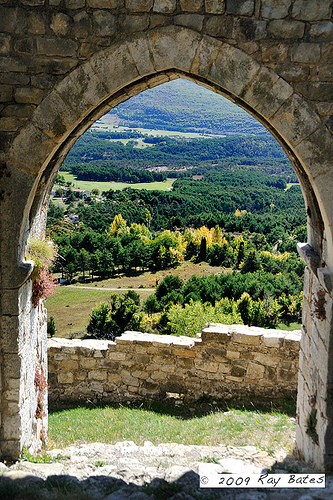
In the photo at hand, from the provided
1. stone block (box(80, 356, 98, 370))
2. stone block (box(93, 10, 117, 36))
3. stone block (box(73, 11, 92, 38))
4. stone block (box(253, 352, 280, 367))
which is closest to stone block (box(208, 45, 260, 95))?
stone block (box(93, 10, 117, 36))

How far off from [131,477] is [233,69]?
11.6 feet

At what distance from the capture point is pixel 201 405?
7637mm

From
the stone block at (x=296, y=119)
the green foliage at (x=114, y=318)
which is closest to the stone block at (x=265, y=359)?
the stone block at (x=296, y=119)

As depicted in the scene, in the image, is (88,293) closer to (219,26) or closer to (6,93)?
Result: (6,93)

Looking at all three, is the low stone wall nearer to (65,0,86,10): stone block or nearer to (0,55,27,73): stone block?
(0,55,27,73): stone block

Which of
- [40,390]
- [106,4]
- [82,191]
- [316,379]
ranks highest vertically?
[82,191]

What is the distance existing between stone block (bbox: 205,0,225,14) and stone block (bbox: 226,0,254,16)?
51 millimetres

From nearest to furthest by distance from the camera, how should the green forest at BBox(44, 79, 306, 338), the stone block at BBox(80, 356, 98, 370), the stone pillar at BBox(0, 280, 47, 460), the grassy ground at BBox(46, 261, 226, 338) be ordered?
the stone pillar at BBox(0, 280, 47, 460) → the stone block at BBox(80, 356, 98, 370) → the green forest at BBox(44, 79, 306, 338) → the grassy ground at BBox(46, 261, 226, 338)

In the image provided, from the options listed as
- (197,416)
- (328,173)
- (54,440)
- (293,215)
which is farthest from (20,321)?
(293,215)

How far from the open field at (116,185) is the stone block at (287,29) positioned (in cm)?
7267

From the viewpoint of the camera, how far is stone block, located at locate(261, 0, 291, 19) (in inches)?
147

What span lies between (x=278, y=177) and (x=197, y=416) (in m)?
77.0

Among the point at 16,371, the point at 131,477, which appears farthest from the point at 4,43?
the point at 131,477

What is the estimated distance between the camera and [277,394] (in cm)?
755
